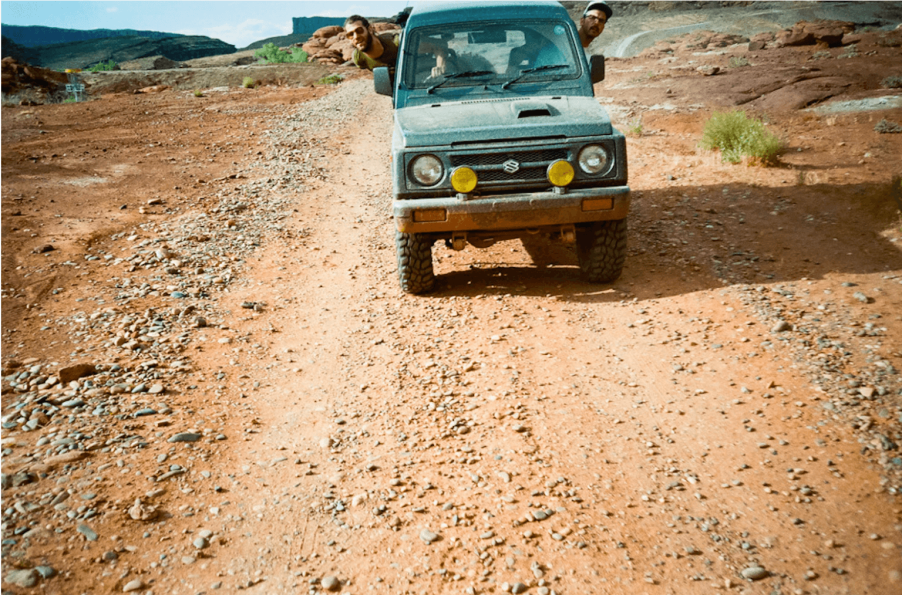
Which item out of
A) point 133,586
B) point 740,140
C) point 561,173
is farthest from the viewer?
point 740,140

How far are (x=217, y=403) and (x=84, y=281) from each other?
108 inches

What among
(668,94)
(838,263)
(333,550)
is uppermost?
(668,94)

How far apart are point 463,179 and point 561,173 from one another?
699 millimetres

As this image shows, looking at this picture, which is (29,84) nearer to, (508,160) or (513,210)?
(508,160)

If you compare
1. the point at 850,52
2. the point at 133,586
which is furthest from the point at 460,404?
the point at 850,52

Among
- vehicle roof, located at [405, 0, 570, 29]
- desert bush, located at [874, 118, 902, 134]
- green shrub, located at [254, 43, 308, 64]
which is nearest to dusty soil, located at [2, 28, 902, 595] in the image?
vehicle roof, located at [405, 0, 570, 29]

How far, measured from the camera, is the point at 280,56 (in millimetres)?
42938

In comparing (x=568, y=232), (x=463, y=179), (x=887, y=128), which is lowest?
(x=568, y=232)

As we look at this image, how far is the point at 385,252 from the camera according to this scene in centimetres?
649

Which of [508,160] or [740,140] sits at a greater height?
[508,160]

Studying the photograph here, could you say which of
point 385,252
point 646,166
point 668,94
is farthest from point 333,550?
point 668,94

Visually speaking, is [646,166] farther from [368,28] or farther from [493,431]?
[493,431]

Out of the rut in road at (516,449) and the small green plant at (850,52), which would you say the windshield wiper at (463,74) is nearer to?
the rut in road at (516,449)

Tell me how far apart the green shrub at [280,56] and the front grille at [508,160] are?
37.6 m
